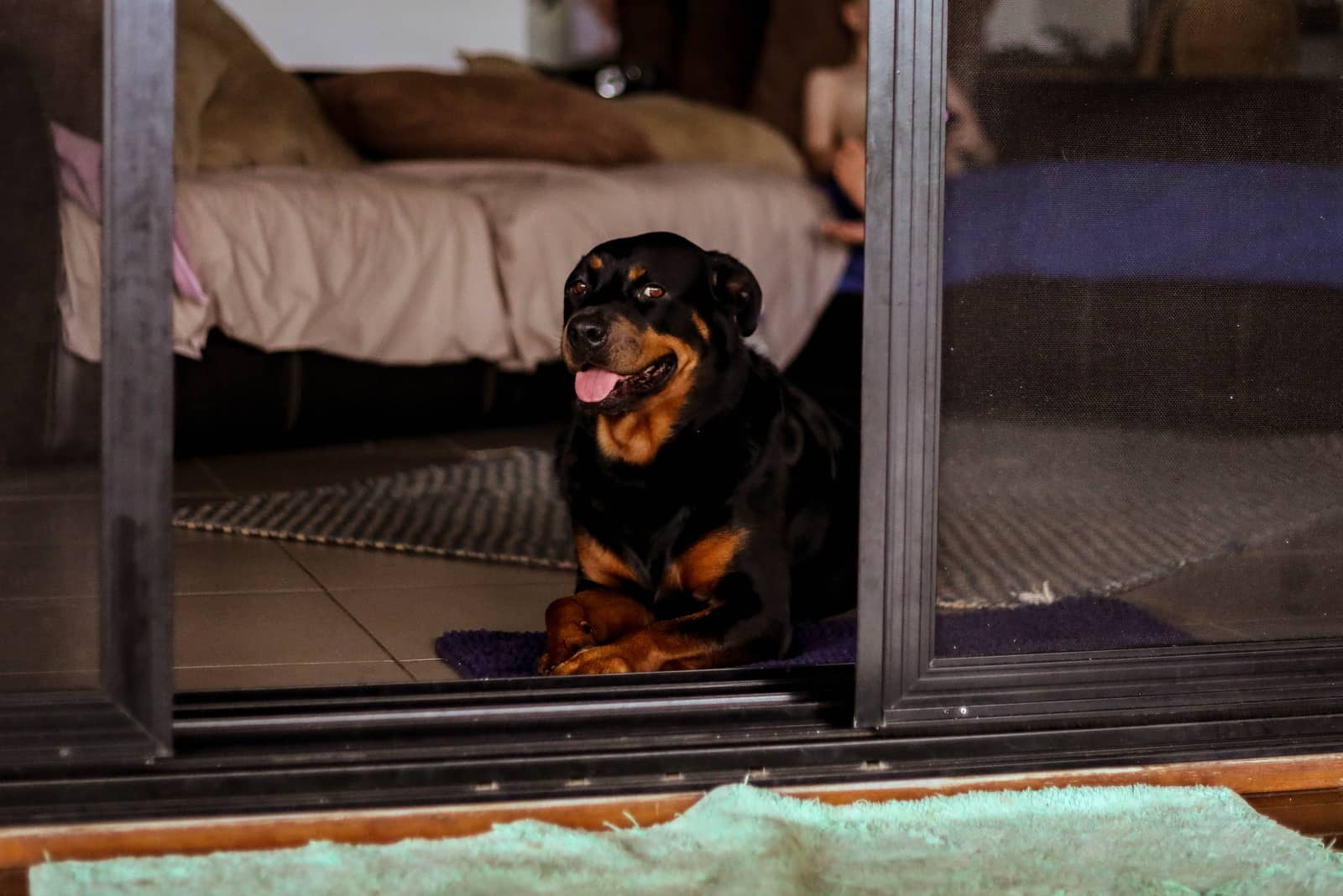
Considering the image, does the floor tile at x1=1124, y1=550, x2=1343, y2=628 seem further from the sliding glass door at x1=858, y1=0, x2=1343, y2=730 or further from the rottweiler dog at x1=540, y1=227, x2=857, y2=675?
the rottweiler dog at x1=540, y1=227, x2=857, y2=675

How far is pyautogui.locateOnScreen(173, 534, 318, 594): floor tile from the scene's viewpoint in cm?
277

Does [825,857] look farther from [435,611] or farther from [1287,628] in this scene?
[435,611]

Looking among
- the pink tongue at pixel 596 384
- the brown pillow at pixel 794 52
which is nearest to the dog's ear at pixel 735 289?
the pink tongue at pixel 596 384

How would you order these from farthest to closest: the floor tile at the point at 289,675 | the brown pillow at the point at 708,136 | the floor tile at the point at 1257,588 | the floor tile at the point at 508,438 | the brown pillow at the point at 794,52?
the brown pillow at the point at 794,52, the brown pillow at the point at 708,136, the floor tile at the point at 508,438, the floor tile at the point at 289,675, the floor tile at the point at 1257,588

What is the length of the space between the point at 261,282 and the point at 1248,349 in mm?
2620

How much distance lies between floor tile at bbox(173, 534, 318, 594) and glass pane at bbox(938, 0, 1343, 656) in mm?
1364

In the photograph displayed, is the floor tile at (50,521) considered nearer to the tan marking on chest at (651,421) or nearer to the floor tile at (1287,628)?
the tan marking on chest at (651,421)

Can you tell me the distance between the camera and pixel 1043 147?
1.78m

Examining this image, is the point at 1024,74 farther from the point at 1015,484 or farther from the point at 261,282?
the point at 261,282

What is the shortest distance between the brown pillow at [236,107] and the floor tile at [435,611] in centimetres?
174

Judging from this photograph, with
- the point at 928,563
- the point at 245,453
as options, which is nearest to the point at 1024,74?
the point at 928,563

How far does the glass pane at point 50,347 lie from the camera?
5.23ft

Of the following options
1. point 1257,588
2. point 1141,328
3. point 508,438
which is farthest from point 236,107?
point 1257,588

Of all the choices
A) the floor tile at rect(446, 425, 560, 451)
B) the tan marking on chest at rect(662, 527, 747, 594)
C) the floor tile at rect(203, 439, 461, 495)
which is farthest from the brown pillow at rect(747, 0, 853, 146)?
the tan marking on chest at rect(662, 527, 747, 594)
